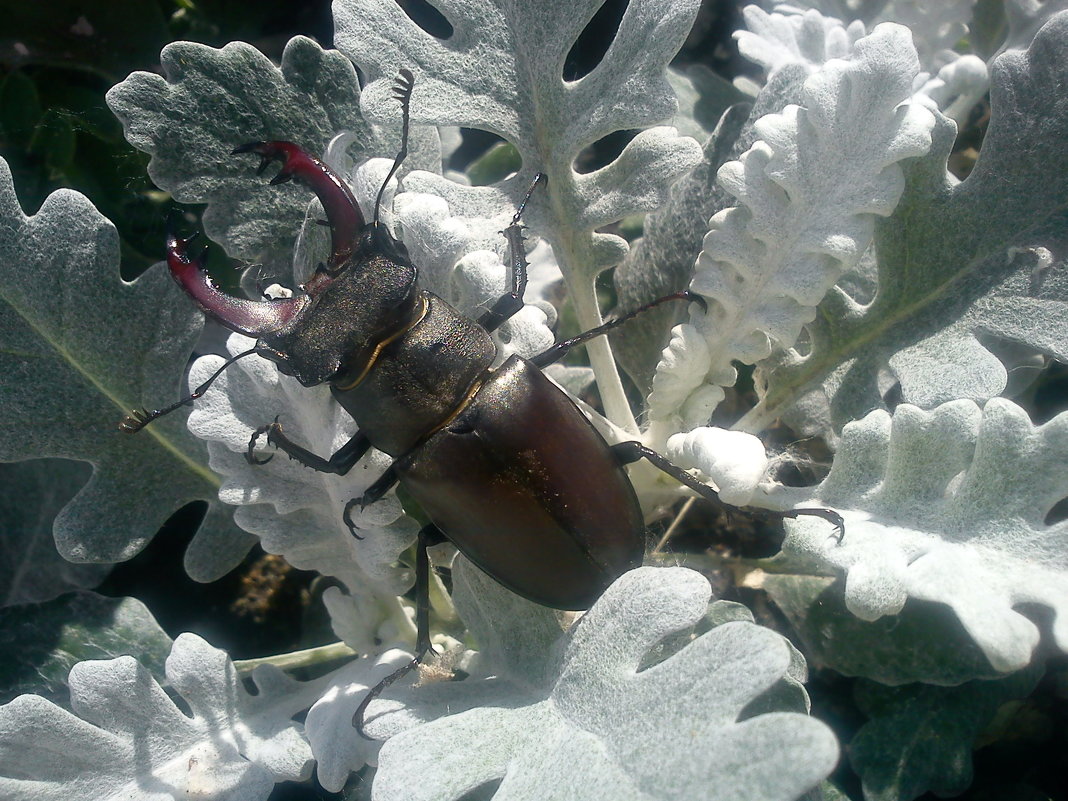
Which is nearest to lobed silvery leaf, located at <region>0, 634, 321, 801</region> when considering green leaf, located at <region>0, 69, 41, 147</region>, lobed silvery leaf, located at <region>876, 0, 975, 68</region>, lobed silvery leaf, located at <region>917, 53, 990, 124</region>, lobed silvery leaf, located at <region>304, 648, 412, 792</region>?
lobed silvery leaf, located at <region>304, 648, 412, 792</region>

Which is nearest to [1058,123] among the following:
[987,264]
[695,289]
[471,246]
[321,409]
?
[987,264]

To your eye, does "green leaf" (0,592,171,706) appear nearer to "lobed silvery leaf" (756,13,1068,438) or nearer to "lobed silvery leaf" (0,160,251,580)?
"lobed silvery leaf" (0,160,251,580)

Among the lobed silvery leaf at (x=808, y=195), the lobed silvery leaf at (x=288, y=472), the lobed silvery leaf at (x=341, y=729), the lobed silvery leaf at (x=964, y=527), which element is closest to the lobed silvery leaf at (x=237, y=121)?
the lobed silvery leaf at (x=288, y=472)

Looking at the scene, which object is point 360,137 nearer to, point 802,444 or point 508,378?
point 508,378

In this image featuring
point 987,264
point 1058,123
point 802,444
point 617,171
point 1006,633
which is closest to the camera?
point 1006,633

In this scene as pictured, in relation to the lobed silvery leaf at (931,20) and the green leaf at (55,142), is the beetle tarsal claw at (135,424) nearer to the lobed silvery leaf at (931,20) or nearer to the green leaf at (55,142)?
the green leaf at (55,142)

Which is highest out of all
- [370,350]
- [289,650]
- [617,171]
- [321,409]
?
[617,171]

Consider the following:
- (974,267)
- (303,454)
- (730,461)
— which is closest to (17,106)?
(303,454)

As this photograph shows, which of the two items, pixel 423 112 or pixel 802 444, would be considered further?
pixel 802 444
